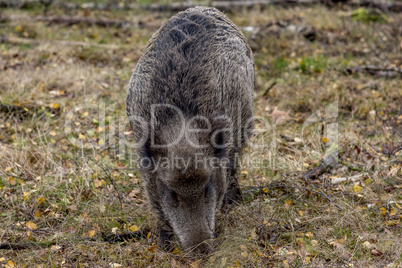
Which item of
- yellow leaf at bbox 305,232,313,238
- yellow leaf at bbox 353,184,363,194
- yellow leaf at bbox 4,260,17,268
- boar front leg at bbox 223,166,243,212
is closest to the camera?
yellow leaf at bbox 4,260,17,268

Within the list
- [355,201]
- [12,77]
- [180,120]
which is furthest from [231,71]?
[12,77]

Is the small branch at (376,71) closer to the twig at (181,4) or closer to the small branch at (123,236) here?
the twig at (181,4)

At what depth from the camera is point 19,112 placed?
572cm

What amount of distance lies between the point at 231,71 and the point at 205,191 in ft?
4.56

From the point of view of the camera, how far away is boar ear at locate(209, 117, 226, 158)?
374cm

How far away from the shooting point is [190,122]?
12.1ft

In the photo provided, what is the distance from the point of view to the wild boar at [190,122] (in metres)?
3.46

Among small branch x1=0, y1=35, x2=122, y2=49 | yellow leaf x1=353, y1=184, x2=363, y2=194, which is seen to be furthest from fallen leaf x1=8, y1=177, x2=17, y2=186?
small branch x1=0, y1=35, x2=122, y2=49

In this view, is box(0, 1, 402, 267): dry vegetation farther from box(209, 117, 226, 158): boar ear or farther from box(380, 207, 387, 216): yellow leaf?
box(209, 117, 226, 158): boar ear

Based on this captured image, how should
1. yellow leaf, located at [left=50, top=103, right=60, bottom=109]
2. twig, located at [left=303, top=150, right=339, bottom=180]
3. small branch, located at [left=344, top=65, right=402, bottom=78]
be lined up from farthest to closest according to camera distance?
small branch, located at [left=344, top=65, right=402, bottom=78], yellow leaf, located at [left=50, top=103, right=60, bottom=109], twig, located at [left=303, top=150, right=339, bottom=180]

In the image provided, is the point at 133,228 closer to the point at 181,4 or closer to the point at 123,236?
the point at 123,236

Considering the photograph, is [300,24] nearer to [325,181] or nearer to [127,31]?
[127,31]

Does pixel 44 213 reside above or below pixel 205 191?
below

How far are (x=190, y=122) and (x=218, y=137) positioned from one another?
30 centimetres
